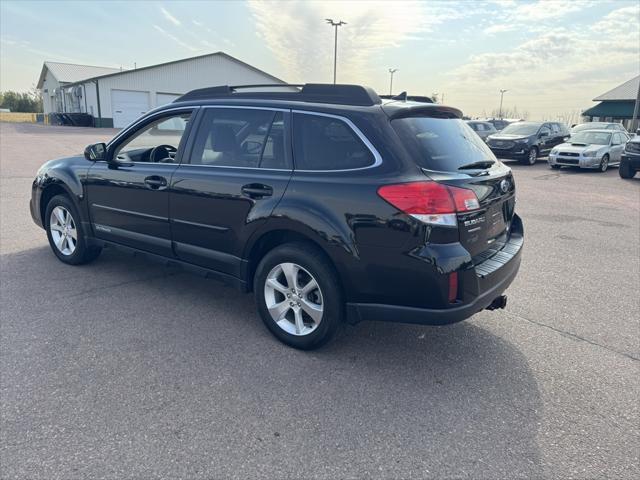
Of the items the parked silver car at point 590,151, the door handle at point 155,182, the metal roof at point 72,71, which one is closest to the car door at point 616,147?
the parked silver car at point 590,151

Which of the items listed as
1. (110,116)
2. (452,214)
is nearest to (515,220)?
(452,214)

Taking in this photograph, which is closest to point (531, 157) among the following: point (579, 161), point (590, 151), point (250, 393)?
point (579, 161)

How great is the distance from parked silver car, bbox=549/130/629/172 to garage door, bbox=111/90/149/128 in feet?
117

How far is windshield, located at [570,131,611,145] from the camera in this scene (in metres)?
17.5

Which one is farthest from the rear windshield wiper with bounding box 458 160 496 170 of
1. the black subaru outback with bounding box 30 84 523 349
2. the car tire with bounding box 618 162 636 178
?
the car tire with bounding box 618 162 636 178

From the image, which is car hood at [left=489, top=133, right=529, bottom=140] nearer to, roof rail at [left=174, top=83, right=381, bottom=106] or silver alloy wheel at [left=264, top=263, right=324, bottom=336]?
roof rail at [left=174, top=83, right=381, bottom=106]

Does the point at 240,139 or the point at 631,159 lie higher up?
the point at 240,139

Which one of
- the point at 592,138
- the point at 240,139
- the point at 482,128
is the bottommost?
the point at 240,139

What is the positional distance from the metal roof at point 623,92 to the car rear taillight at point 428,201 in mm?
53897

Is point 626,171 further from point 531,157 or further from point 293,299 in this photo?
point 293,299

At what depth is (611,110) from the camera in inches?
1902

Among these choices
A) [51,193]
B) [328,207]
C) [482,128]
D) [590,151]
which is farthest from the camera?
[482,128]

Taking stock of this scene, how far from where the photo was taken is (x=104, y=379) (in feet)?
9.86

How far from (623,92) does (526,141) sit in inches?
1517
